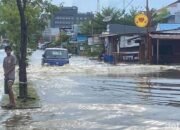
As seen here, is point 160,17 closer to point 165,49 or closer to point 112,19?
point 112,19

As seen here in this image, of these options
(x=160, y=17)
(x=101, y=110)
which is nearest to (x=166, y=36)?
(x=101, y=110)

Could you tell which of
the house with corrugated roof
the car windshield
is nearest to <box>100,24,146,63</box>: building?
the house with corrugated roof

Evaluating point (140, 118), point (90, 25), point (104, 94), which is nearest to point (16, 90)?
point (104, 94)

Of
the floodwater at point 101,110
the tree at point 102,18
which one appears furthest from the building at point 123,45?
the floodwater at point 101,110

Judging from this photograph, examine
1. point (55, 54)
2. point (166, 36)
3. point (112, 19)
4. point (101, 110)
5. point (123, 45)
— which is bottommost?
point (101, 110)

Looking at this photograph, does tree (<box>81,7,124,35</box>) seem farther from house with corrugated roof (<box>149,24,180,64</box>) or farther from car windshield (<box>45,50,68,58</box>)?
car windshield (<box>45,50,68,58</box>)

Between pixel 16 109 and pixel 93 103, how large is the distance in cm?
260

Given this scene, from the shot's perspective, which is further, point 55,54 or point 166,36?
point 166,36

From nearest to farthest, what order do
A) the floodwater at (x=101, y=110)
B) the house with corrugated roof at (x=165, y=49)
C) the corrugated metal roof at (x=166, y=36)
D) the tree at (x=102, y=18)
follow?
1. the floodwater at (x=101, y=110)
2. the corrugated metal roof at (x=166, y=36)
3. the house with corrugated roof at (x=165, y=49)
4. the tree at (x=102, y=18)

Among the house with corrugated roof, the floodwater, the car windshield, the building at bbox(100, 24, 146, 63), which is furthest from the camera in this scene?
the building at bbox(100, 24, 146, 63)

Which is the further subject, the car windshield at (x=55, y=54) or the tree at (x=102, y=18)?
the tree at (x=102, y=18)

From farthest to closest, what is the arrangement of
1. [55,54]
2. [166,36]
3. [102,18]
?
[102,18], [166,36], [55,54]

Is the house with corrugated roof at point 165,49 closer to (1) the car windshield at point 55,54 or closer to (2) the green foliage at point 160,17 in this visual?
(1) the car windshield at point 55,54

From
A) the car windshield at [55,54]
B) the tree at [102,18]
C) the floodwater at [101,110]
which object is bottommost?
the floodwater at [101,110]
